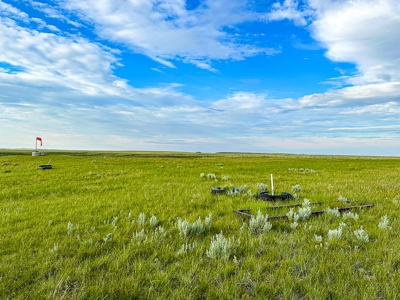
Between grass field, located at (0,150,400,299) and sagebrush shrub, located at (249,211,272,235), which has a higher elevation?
sagebrush shrub, located at (249,211,272,235)

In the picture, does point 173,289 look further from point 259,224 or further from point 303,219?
point 303,219

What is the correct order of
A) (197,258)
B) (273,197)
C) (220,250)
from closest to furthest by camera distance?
(197,258), (220,250), (273,197)

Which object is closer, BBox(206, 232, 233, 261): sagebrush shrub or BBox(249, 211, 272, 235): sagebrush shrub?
BBox(206, 232, 233, 261): sagebrush shrub

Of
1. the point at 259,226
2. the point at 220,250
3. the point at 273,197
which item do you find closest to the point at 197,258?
the point at 220,250

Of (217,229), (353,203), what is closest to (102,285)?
(217,229)

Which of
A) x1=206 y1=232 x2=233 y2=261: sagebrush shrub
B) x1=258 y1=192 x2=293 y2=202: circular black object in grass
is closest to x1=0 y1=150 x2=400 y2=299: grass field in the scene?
x1=206 y1=232 x2=233 y2=261: sagebrush shrub

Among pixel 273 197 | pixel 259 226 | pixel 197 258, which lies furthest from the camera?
pixel 273 197

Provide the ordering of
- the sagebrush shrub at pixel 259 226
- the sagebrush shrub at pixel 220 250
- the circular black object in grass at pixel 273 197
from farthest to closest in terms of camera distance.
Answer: the circular black object in grass at pixel 273 197 → the sagebrush shrub at pixel 259 226 → the sagebrush shrub at pixel 220 250

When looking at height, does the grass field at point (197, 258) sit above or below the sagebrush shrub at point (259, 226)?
below

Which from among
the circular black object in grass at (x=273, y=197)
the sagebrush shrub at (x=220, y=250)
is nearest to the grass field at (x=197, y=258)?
the sagebrush shrub at (x=220, y=250)

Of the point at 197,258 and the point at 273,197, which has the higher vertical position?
the point at 273,197

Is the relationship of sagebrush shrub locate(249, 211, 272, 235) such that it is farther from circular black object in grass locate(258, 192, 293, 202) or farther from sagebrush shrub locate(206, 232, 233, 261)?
circular black object in grass locate(258, 192, 293, 202)

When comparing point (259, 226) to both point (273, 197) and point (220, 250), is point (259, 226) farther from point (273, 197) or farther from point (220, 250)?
point (273, 197)

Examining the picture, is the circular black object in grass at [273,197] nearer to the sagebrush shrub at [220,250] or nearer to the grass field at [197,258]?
the grass field at [197,258]
